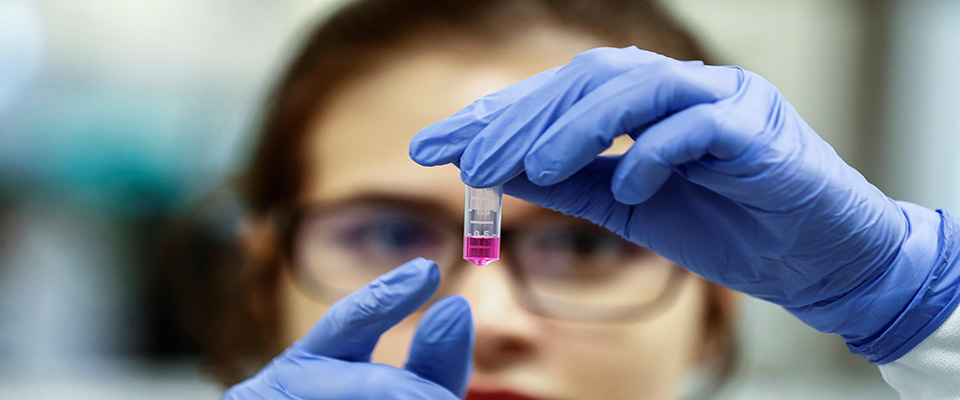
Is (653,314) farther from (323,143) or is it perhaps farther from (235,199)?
(235,199)

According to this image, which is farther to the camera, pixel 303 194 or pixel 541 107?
pixel 303 194

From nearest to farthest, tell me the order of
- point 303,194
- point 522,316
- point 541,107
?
1. point 541,107
2. point 522,316
3. point 303,194

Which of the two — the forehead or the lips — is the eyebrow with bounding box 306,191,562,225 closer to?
the forehead

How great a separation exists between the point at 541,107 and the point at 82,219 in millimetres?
1291

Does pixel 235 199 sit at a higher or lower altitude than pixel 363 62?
lower

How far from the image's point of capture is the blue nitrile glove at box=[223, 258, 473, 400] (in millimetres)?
855

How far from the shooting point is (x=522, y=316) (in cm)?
126

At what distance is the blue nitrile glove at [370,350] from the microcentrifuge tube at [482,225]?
16 centimetres

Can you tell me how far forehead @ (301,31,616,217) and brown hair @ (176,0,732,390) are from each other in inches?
1.5

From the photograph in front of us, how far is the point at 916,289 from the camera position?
762mm

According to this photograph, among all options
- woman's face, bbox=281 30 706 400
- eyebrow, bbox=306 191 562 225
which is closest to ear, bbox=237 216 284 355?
woman's face, bbox=281 30 706 400

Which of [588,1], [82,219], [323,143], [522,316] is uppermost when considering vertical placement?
[588,1]

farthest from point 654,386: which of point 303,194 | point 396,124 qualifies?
point 303,194

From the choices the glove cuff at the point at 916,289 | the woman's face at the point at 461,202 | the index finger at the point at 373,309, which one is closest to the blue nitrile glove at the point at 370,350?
the index finger at the point at 373,309
